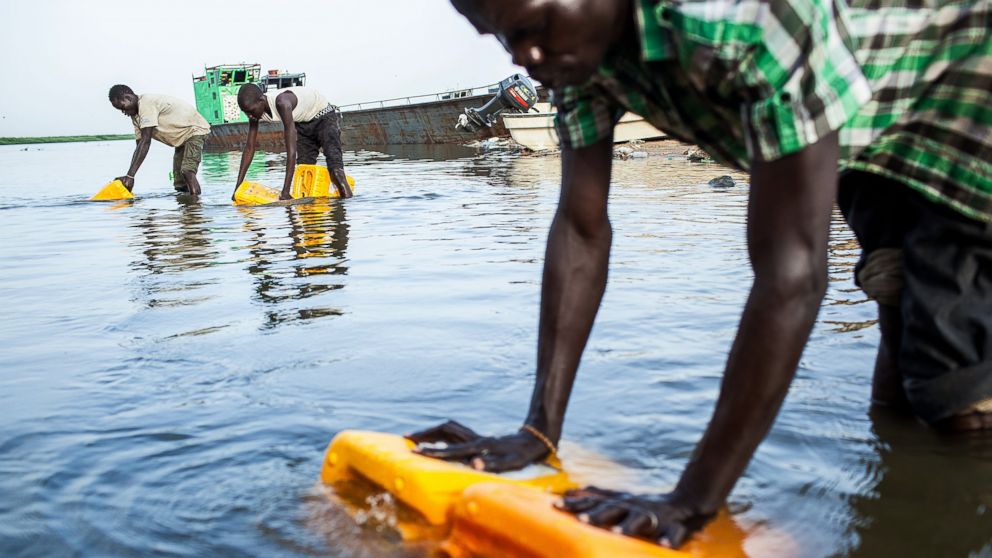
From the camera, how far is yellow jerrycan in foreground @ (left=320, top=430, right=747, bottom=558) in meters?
1.52

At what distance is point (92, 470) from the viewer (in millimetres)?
2209

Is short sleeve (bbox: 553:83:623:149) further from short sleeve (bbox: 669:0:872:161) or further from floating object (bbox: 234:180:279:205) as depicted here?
floating object (bbox: 234:180:279:205)

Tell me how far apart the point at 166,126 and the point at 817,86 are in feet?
38.6

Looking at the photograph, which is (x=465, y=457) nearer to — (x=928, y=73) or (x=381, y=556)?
(x=381, y=556)

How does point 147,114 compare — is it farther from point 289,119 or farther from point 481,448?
point 481,448

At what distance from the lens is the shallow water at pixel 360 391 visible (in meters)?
1.88

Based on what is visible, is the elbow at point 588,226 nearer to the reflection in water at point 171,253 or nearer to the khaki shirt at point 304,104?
the reflection in water at point 171,253

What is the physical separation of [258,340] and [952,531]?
2.51 m

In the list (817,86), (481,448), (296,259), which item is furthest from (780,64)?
(296,259)

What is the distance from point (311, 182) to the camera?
10562 mm

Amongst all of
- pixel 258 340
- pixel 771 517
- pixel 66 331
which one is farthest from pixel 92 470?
pixel 66 331

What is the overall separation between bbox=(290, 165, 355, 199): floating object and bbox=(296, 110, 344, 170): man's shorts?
0.48 feet

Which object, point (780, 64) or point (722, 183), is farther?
point (722, 183)

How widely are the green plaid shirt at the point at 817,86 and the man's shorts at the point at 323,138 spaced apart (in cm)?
867
